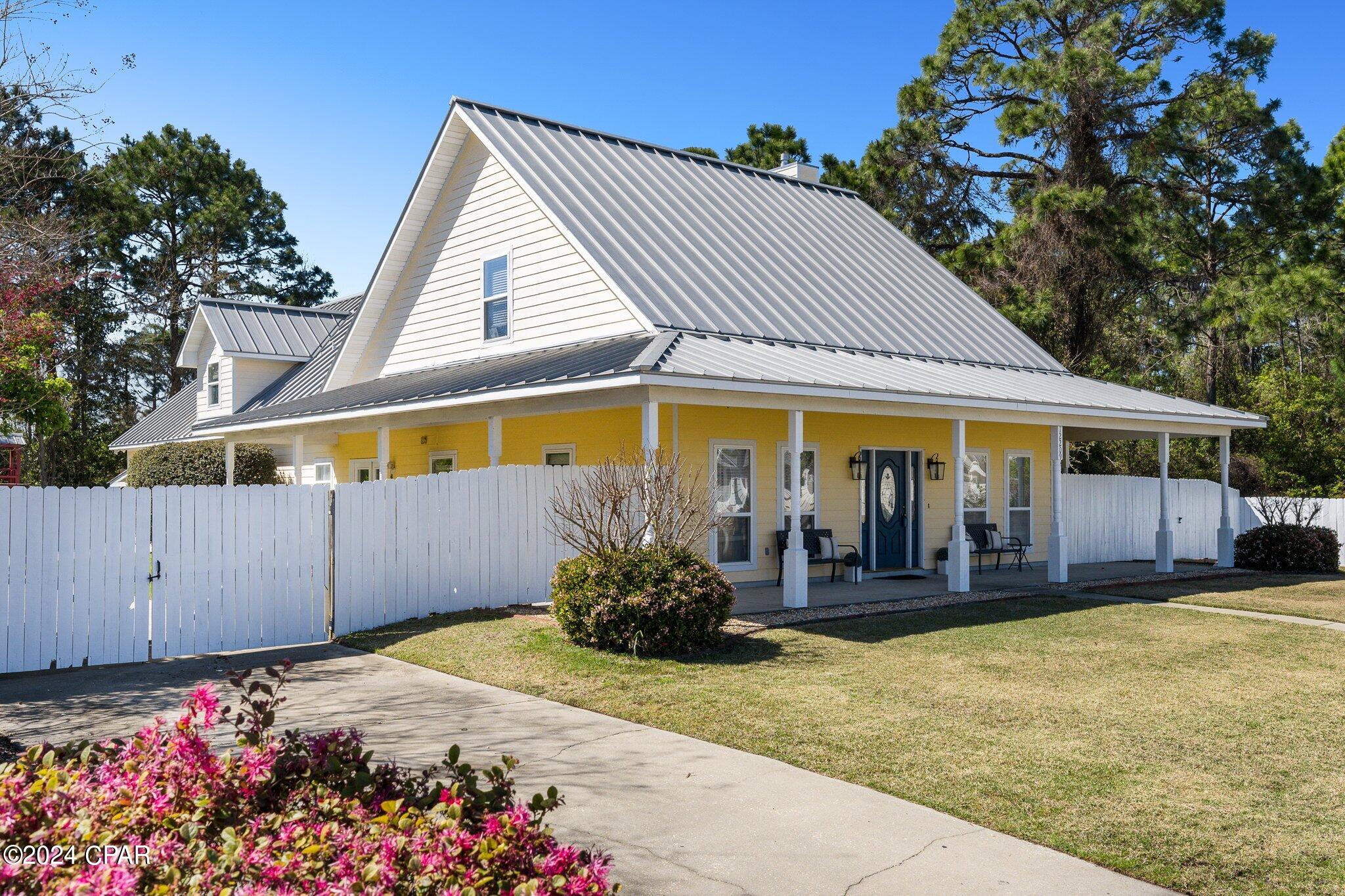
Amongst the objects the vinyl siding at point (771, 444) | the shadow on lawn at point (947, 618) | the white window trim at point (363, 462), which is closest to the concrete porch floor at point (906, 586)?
the vinyl siding at point (771, 444)

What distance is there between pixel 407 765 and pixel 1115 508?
19491 mm

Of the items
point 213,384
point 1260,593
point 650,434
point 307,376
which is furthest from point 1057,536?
point 213,384

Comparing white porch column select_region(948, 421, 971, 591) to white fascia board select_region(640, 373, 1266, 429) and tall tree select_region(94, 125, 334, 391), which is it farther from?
tall tree select_region(94, 125, 334, 391)

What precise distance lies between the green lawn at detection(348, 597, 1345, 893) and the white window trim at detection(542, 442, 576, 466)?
14.5ft

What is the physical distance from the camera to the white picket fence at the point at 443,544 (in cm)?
1227

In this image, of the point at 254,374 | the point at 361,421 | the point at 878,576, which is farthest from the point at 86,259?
the point at 878,576

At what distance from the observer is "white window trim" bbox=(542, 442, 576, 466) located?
55.2 feet

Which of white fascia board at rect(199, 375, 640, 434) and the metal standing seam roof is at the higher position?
the metal standing seam roof

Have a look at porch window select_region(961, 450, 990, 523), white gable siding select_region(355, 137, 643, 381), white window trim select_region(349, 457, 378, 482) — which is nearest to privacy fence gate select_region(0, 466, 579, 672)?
white gable siding select_region(355, 137, 643, 381)

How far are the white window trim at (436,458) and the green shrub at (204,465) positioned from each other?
630 centimetres

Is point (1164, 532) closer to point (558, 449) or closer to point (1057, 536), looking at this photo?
point (1057, 536)

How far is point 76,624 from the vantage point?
10.2 metres

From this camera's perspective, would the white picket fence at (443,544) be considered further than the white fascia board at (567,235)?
No

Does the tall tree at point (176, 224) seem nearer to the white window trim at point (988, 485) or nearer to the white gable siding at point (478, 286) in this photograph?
the white gable siding at point (478, 286)
